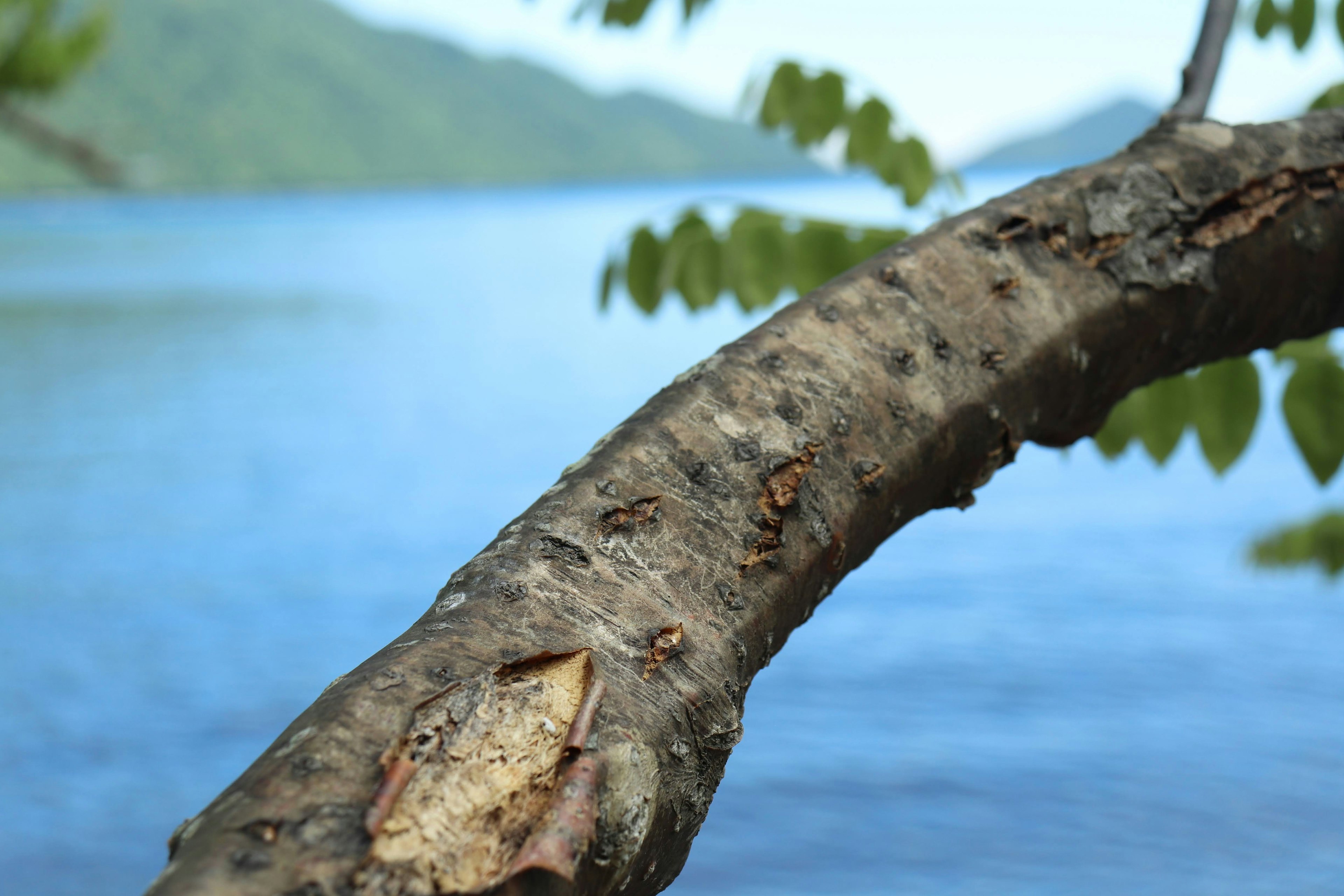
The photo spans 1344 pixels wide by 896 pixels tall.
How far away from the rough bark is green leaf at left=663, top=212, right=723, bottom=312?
4.72 ft

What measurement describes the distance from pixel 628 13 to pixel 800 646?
23.6 ft

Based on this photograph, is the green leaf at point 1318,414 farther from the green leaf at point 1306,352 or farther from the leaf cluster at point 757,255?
the leaf cluster at point 757,255

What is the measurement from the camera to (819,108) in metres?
3.08

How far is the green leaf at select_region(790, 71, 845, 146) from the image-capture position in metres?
3.07

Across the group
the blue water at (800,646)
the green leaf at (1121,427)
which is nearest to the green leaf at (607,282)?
the green leaf at (1121,427)

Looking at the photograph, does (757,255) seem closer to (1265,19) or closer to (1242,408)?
(1242,408)

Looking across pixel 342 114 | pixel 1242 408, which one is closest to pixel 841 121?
pixel 1242 408

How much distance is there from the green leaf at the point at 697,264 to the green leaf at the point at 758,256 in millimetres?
74

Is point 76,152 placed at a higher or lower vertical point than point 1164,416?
higher

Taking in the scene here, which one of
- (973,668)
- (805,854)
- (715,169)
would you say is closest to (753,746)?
(805,854)

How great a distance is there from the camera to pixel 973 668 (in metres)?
8.20

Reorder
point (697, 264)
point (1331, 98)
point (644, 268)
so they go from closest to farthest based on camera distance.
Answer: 1. point (1331, 98)
2. point (697, 264)
3. point (644, 268)

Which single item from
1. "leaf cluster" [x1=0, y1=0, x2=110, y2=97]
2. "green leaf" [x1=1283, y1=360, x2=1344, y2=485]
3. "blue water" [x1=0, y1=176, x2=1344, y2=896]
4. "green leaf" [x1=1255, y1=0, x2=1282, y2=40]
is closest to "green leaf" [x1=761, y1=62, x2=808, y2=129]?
"green leaf" [x1=1255, y1=0, x2=1282, y2=40]

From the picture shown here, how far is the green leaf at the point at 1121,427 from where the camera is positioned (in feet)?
8.34
